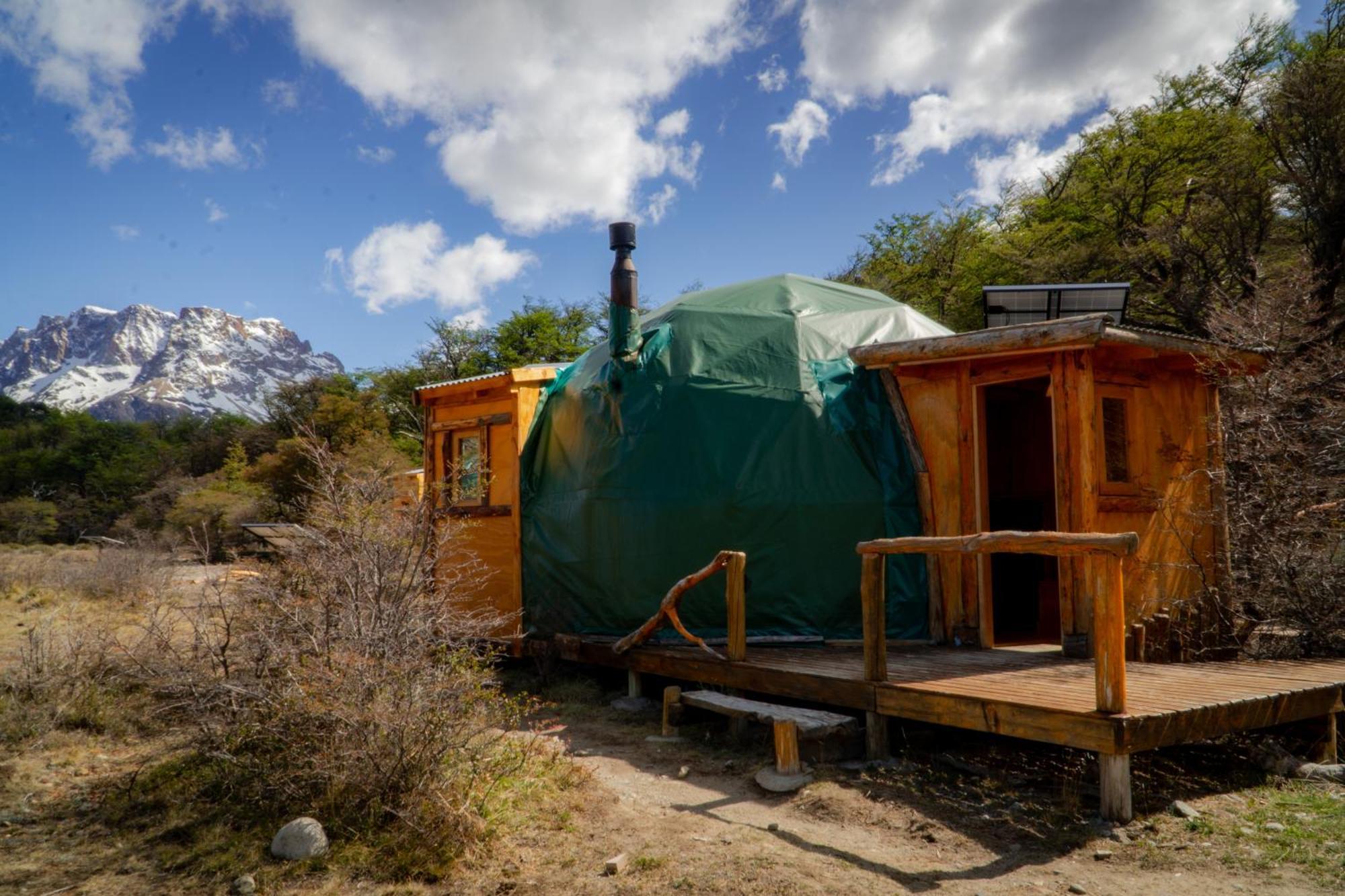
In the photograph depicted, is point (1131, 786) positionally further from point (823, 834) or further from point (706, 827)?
point (706, 827)

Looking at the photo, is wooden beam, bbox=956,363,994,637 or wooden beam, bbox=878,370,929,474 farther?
wooden beam, bbox=878,370,929,474

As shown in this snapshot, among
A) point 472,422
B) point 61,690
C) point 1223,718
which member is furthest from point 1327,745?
point 61,690

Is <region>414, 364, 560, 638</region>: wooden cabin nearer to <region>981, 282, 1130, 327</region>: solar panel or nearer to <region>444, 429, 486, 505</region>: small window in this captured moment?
<region>444, 429, 486, 505</region>: small window

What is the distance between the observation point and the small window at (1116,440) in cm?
701

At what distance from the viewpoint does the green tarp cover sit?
24.9 feet

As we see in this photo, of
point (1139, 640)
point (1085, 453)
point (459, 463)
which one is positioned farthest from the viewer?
point (459, 463)

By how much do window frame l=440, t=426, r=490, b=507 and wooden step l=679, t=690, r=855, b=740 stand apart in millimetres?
3889

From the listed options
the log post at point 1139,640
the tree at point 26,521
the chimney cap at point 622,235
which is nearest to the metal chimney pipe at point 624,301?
the chimney cap at point 622,235

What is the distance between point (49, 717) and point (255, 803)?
2752 mm

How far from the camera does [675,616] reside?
7059 mm

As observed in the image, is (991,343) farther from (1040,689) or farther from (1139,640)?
(1040,689)

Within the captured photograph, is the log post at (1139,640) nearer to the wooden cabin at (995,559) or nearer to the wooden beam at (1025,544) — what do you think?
the wooden cabin at (995,559)

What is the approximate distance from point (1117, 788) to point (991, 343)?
10.8ft

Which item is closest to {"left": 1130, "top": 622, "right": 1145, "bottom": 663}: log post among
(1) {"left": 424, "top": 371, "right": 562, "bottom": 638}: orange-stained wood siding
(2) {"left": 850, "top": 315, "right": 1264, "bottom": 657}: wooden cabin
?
(2) {"left": 850, "top": 315, "right": 1264, "bottom": 657}: wooden cabin
